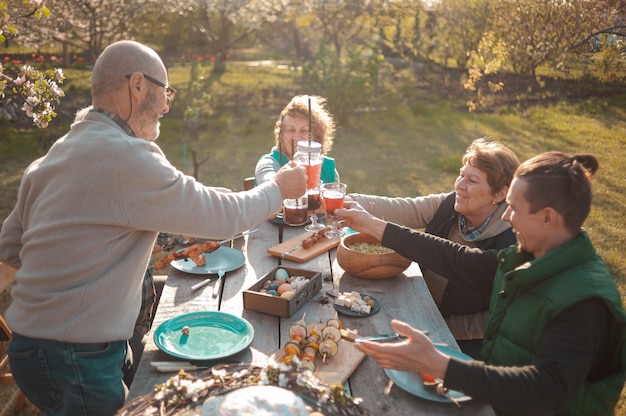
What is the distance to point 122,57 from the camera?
2.26 meters

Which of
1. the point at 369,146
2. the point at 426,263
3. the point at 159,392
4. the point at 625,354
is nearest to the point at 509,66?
the point at 369,146

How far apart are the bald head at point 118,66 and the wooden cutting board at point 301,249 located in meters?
1.29

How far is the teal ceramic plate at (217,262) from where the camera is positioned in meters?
2.97

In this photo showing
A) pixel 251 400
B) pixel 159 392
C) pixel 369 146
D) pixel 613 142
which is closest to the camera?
pixel 251 400

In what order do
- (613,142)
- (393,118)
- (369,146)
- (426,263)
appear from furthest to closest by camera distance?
(393,118) < (369,146) < (613,142) < (426,263)

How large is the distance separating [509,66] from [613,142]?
3.12m

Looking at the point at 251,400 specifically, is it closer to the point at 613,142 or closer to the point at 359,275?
the point at 359,275

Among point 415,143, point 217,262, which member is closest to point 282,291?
point 217,262

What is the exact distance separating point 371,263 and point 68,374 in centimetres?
143

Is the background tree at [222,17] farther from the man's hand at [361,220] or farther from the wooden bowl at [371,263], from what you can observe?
the wooden bowl at [371,263]

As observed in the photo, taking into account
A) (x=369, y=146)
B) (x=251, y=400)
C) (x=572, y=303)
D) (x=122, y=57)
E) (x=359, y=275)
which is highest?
(x=122, y=57)

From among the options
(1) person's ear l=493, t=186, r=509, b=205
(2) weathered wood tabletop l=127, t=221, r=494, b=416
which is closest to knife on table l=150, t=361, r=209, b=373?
(2) weathered wood tabletop l=127, t=221, r=494, b=416

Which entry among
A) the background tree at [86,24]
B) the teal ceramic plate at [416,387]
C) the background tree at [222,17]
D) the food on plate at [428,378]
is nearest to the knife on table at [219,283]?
the teal ceramic plate at [416,387]

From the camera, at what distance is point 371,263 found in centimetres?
288
